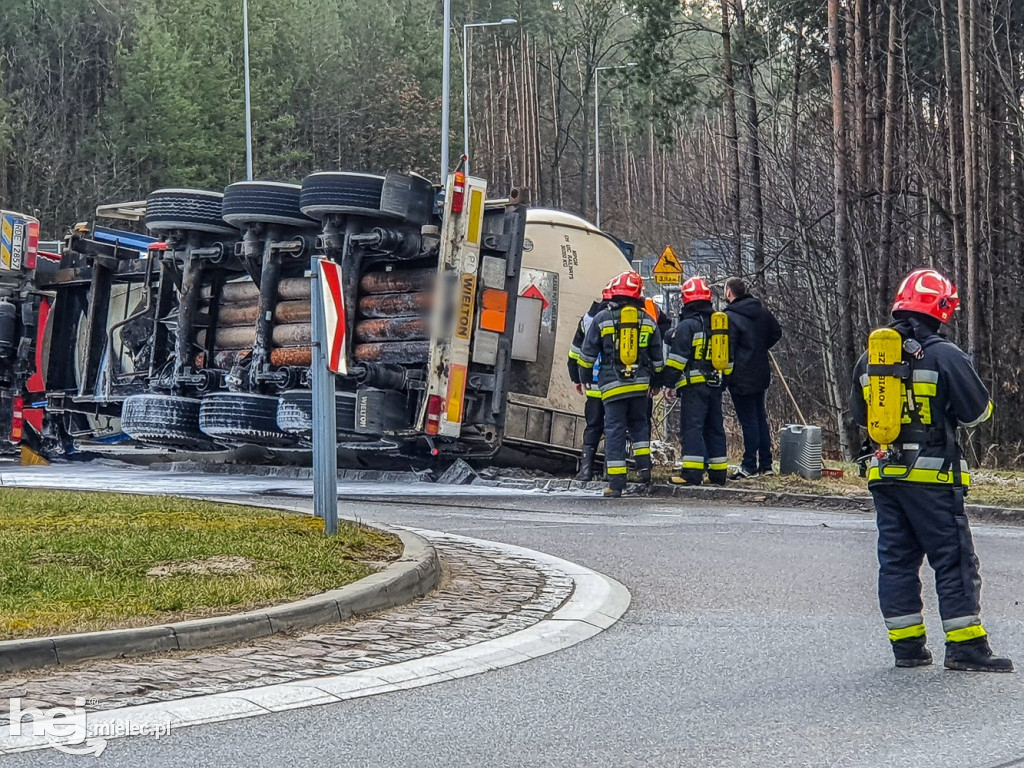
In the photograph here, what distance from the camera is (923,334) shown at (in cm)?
654

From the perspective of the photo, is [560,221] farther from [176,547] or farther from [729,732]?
[729,732]

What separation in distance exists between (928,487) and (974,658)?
71 cm

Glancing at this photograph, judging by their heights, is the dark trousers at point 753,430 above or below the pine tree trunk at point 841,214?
below

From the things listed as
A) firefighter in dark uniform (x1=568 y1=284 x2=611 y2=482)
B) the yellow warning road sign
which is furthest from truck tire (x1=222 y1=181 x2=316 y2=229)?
the yellow warning road sign

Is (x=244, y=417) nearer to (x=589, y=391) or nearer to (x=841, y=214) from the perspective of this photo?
(x=589, y=391)

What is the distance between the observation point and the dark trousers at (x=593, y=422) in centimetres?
1464

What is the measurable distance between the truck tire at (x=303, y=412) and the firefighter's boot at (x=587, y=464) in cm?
225

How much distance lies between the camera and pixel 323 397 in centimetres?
934

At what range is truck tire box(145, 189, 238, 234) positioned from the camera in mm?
16672

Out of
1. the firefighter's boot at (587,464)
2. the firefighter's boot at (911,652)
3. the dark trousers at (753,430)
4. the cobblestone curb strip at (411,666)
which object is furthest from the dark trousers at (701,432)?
the firefighter's boot at (911,652)

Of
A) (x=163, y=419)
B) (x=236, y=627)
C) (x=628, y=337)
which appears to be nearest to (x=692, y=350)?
(x=628, y=337)

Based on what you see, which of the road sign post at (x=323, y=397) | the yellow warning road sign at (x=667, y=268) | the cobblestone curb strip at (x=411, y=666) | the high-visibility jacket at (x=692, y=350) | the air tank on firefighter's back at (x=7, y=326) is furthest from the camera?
the yellow warning road sign at (x=667, y=268)

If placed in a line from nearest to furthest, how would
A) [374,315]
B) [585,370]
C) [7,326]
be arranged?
1. [585,370]
2. [374,315]
3. [7,326]

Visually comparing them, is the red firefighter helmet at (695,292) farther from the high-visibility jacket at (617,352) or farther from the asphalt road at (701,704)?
the asphalt road at (701,704)
